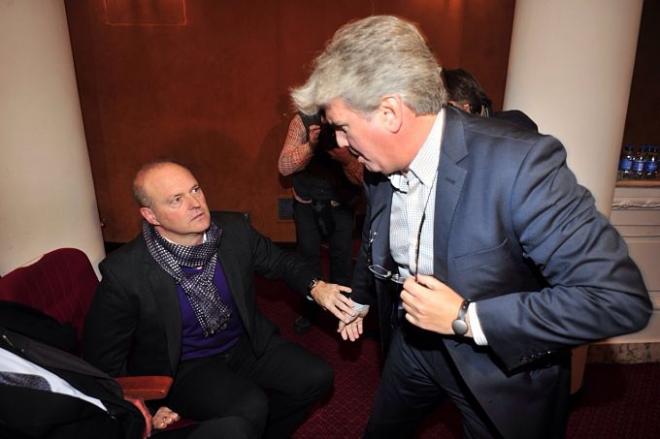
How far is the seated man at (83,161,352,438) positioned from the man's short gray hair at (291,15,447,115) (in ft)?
3.13

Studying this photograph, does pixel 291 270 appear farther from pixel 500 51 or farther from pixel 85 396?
pixel 500 51

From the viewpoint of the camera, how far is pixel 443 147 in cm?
120

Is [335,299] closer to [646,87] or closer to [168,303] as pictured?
[168,303]

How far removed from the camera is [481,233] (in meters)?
1.13

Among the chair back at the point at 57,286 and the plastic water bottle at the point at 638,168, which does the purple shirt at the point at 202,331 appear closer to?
the chair back at the point at 57,286

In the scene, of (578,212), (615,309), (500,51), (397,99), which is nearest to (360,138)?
(397,99)

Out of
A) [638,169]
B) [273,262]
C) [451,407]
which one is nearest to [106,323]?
[273,262]

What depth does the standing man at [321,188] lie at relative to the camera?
2871mm

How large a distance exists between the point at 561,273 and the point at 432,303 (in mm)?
302

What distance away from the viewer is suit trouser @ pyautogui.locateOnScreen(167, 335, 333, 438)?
1.89 metres

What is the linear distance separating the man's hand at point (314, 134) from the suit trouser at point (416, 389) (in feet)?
4.84

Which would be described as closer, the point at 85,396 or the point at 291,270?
the point at 85,396

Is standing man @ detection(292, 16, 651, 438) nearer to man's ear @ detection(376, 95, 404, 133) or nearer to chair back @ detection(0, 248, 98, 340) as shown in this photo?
man's ear @ detection(376, 95, 404, 133)

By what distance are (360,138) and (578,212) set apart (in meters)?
0.56
